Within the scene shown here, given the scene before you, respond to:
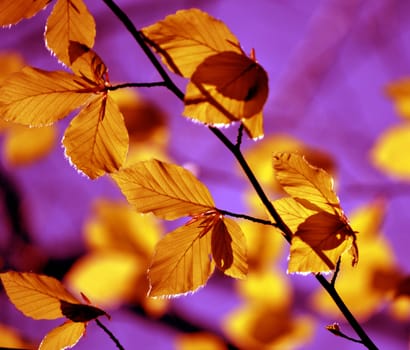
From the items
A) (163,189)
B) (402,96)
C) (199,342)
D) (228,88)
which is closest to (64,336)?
(163,189)

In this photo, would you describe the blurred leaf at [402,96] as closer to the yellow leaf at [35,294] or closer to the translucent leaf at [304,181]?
the translucent leaf at [304,181]

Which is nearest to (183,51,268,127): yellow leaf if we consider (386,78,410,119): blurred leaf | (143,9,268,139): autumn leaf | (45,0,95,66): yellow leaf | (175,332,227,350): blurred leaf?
(143,9,268,139): autumn leaf

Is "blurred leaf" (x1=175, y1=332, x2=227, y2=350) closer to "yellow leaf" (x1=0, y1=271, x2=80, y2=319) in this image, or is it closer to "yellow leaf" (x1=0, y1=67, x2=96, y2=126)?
"yellow leaf" (x1=0, y1=271, x2=80, y2=319)

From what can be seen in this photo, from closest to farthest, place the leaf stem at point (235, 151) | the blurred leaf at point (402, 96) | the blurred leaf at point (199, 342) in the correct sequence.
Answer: the leaf stem at point (235, 151)
the blurred leaf at point (402, 96)
the blurred leaf at point (199, 342)

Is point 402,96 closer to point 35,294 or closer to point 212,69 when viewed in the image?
point 212,69

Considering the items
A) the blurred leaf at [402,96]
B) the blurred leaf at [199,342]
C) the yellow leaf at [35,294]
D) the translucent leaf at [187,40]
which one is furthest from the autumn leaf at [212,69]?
the blurred leaf at [199,342]

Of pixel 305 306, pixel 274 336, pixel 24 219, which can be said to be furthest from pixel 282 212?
pixel 24 219
